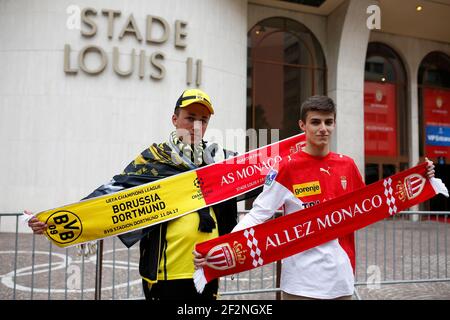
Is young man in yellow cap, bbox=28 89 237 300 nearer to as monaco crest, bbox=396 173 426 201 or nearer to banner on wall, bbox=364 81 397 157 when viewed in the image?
as monaco crest, bbox=396 173 426 201

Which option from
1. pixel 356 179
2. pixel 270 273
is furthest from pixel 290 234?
pixel 270 273

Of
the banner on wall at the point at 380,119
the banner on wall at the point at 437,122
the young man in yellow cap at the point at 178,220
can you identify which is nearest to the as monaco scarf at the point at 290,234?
the young man in yellow cap at the point at 178,220

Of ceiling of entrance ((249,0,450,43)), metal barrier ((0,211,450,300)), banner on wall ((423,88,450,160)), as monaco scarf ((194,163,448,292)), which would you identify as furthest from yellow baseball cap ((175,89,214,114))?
banner on wall ((423,88,450,160))

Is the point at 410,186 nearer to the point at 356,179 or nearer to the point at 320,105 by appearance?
the point at 356,179

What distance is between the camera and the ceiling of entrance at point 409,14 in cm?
1500

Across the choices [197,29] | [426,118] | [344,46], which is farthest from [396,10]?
[197,29]

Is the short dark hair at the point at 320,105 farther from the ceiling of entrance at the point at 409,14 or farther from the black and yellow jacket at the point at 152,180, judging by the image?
the ceiling of entrance at the point at 409,14

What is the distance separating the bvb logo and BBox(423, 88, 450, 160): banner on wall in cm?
1904

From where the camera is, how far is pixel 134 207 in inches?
102

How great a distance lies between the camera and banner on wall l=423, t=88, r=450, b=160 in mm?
18422

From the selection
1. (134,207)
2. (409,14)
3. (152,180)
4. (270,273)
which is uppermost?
(409,14)

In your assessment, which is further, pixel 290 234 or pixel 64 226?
pixel 64 226

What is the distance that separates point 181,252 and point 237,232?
0.36 m

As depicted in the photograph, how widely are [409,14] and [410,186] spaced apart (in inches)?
621
